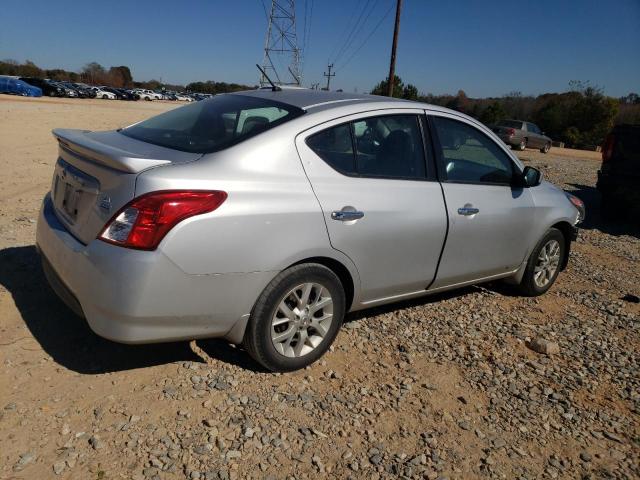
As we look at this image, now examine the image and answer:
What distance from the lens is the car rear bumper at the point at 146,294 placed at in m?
2.56

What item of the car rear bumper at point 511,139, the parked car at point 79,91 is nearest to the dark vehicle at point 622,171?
the car rear bumper at point 511,139

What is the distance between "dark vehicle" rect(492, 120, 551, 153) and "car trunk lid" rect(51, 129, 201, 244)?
2377 cm

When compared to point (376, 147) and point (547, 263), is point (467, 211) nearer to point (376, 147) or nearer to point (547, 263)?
point (376, 147)

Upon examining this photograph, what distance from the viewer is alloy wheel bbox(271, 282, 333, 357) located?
10.2 ft

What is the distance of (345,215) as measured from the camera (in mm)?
3154

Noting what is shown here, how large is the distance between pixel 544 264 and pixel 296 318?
2.87 meters

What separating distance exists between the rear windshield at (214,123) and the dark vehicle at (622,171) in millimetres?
6913

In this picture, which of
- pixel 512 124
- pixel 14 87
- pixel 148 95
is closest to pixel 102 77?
pixel 148 95

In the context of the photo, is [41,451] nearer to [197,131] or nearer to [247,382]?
[247,382]

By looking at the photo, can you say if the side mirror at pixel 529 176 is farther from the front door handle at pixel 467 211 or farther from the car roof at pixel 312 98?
the car roof at pixel 312 98

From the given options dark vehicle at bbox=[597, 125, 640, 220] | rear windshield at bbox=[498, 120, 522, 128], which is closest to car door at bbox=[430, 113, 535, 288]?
dark vehicle at bbox=[597, 125, 640, 220]

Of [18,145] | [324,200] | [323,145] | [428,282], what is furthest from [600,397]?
[18,145]

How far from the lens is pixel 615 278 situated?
5895mm

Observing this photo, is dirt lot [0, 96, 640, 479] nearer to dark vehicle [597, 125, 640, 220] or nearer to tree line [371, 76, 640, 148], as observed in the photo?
dark vehicle [597, 125, 640, 220]
